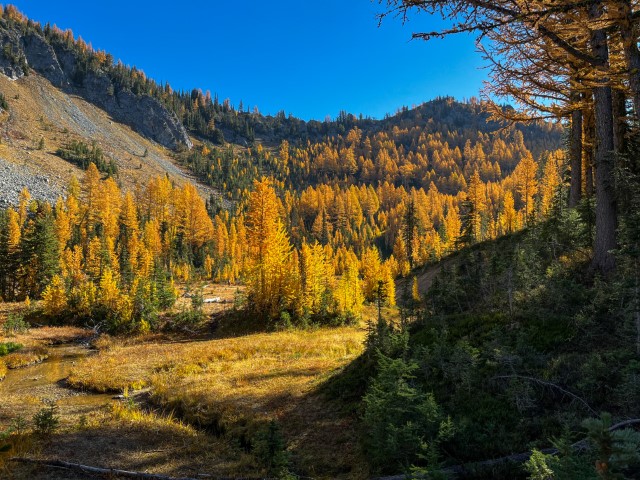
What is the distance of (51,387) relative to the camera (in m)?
17.4

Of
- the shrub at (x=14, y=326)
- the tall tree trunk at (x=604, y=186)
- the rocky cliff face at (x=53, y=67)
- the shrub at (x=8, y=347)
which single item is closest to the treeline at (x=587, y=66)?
the tall tree trunk at (x=604, y=186)

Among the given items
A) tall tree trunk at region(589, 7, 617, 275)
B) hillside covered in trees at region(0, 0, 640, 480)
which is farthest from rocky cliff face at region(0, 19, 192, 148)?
tall tree trunk at region(589, 7, 617, 275)

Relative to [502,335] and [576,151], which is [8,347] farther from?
[576,151]

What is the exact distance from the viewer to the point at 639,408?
5.19 meters

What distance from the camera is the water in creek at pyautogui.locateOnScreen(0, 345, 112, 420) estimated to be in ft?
43.2

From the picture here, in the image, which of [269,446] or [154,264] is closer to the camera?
[269,446]

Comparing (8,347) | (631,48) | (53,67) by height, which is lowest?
(8,347)

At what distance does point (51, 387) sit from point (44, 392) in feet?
3.23

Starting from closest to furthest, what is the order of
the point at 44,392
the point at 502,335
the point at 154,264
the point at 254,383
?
the point at 502,335
the point at 254,383
the point at 44,392
the point at 154,264

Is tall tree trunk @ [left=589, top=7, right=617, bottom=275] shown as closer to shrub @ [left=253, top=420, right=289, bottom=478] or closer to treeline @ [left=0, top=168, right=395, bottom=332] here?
treeline @ [left=0, top=168, right=395, bottom=332]

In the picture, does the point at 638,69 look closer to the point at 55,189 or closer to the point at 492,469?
the point at 492,469

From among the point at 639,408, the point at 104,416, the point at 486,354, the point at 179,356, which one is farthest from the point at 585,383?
the point at 179,356

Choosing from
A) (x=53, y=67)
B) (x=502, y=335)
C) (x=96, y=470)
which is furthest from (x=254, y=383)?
(x=53, y=67)

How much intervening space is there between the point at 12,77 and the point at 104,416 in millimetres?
190861
